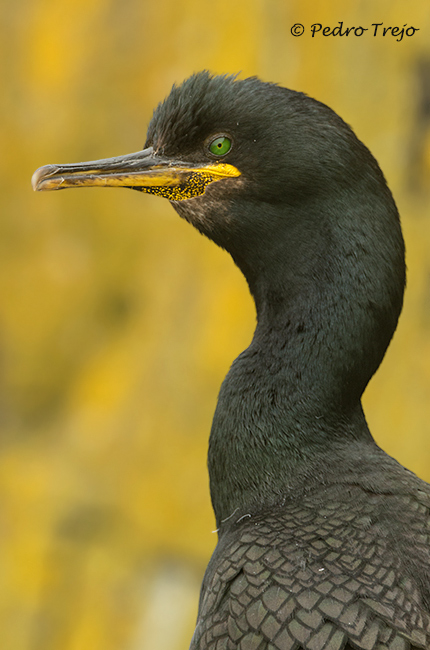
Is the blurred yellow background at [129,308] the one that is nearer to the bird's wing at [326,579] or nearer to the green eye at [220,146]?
the green eye at [220,146]

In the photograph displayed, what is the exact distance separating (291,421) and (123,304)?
409 cm

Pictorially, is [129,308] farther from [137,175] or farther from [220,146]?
[220,146]

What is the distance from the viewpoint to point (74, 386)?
6.22 metres

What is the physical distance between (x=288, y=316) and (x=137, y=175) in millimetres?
587

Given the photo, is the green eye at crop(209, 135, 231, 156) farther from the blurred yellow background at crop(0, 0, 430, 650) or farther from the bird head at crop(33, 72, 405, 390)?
the blurred yellow background at crop(0, 0, 430, 650)

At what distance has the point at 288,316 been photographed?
221 centimetres

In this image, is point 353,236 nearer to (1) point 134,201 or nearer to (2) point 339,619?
(2) point 339,619

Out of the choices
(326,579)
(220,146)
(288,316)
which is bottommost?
(326,579)

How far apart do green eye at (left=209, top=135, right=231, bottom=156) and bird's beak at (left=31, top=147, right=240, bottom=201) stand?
0.04 m

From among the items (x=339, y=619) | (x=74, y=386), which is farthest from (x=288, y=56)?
(x=339, y=619)

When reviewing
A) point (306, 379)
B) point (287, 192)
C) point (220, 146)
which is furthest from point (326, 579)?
point (220, 146)

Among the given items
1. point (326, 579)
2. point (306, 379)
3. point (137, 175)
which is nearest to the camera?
point (326, 579)

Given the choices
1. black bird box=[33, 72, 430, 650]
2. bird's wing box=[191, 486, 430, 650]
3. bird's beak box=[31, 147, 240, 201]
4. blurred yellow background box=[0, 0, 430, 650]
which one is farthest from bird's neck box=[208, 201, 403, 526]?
blurred yellow background box=[0, 0, 430, 650]

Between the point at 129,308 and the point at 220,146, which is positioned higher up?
the point at 220,146
